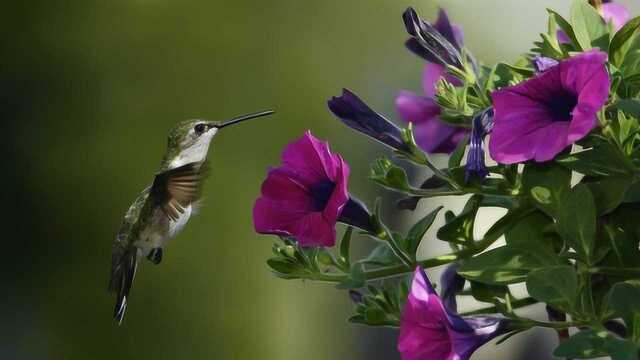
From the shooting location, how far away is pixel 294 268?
83 centimetres

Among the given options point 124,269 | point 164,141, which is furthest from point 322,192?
point 164,141

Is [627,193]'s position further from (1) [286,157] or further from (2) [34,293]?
(2) [34,293]

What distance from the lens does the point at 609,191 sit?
0.71 metres

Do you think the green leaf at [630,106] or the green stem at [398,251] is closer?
the green leaf at [630,106]

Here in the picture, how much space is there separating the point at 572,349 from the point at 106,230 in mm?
2870

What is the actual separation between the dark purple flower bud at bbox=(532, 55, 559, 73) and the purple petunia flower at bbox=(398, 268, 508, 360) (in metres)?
0.17

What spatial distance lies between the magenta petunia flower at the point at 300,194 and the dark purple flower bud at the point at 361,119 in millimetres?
36

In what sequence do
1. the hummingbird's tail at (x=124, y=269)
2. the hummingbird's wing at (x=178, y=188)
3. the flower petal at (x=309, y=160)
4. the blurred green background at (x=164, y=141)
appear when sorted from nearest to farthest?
the flower petal at (x=309, y=160), the hummingbird's wing at (x=178, y=188), the hummingbird's tail at (x=124, y=269), the blurred green background at (x=164, y=141)

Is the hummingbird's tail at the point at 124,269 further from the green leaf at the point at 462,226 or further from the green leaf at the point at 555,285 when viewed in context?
the green leaf at the point at 555,285

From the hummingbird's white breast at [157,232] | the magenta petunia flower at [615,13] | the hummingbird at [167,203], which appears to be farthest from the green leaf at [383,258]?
the hummingbird's white breast at [157,232]

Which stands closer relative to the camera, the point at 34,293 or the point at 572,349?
the point at 572,349

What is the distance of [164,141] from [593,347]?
265 centimetres

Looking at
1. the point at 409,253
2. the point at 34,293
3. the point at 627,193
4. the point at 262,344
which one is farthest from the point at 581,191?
the point at 34,293

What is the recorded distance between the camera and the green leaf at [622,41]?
729 mm
